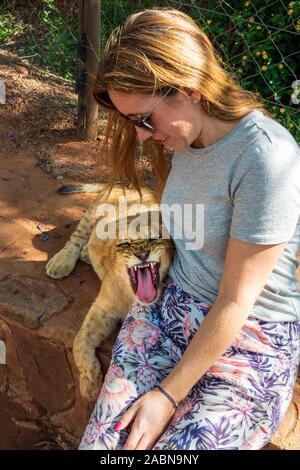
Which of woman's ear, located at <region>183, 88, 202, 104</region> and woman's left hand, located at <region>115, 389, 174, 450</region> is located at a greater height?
woman's ear, located at <region>183, 88, 202, 104</region>

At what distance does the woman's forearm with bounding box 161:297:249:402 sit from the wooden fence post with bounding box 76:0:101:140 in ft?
7.62

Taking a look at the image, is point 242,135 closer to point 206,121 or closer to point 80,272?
point 206,121

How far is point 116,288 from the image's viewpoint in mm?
2570

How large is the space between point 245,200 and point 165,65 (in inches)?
17.5

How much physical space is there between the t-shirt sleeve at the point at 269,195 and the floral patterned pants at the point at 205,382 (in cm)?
36

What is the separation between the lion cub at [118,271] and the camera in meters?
2.37

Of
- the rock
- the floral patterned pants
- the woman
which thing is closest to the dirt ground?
the rock

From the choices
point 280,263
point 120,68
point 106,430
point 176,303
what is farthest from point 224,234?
point 106,430

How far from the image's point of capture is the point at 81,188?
356cm

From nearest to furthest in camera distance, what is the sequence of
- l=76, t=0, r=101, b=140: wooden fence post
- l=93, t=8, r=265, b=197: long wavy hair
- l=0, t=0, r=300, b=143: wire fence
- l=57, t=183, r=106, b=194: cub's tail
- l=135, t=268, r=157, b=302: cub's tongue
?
1. l=93, t=8, r=265, b=197: long wavy hair
2. l=135, t=268, r=157, b=302: cub's tongue
3. l=57, t=183, r=106, b=194: cub's tail
4. l=76, t=0, r=101, b=140: wooden fence post
5. l=0, t=0, r=300, b=143: wire fence

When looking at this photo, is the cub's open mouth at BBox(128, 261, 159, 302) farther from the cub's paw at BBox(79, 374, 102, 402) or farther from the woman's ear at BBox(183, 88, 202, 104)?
the woman's ear at BBox(183, 88, 202, 104)

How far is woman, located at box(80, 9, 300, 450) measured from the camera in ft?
5.40

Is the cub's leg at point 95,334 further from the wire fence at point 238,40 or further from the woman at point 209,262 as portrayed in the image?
the wire fence at point 238,40

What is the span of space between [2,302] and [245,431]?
146 centimetres
